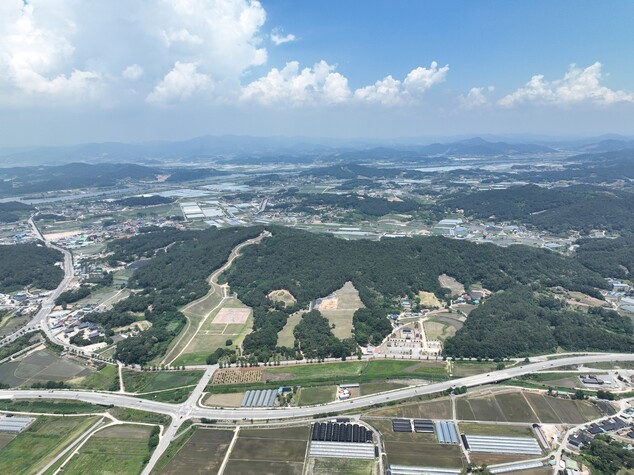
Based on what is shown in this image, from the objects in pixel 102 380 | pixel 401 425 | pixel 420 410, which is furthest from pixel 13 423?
pixel 420 410

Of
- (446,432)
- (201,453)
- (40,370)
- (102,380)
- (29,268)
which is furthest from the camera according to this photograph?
(29,268)

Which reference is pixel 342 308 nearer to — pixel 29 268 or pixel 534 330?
pixel 534 330

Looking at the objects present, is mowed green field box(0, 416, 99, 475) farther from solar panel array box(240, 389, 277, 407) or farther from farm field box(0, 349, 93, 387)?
solar panel array box(240, 389, 277, 407)

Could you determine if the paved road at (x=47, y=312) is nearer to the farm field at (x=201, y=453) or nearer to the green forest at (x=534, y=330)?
the farm field at (x=201, y=453)

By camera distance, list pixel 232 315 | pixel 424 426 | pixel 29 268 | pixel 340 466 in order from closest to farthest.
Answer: pixel 340 466
pixel 424 426
pixel 232 315
pixel 29 268

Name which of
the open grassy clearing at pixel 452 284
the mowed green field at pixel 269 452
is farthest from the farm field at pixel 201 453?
the open grassy clearing at pixel 452 284

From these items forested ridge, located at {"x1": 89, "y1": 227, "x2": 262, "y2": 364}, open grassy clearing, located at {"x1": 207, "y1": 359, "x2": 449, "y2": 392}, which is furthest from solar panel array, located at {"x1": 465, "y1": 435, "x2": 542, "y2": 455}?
forested ridge, located at {"x1": 89, "y1": 227, "x2": 262, "y2": 364}

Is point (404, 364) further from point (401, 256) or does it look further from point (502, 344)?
point (401, 256)
